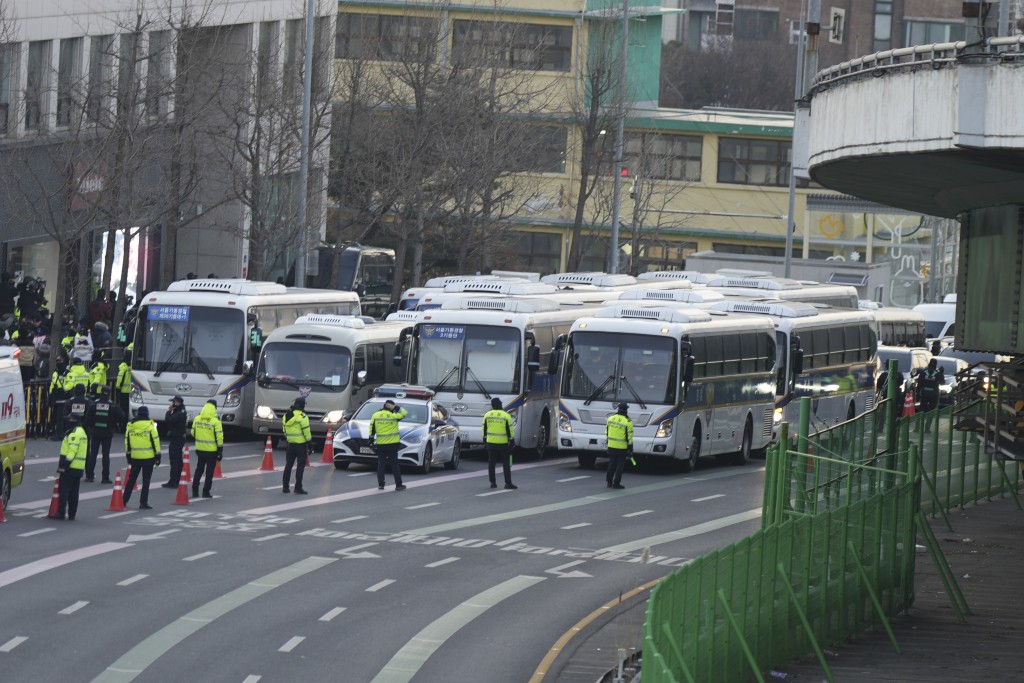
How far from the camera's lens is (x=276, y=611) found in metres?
19.6

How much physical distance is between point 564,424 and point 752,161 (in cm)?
4784

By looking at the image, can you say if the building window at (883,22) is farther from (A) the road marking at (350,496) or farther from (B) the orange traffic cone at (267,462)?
(B) the orange traffic cone at (267,462)

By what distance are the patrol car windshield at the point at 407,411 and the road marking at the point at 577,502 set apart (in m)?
3.89

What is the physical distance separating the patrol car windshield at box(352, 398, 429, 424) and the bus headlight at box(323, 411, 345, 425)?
3.05m

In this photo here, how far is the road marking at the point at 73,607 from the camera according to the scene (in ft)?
62.3

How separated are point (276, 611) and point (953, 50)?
9.85 m

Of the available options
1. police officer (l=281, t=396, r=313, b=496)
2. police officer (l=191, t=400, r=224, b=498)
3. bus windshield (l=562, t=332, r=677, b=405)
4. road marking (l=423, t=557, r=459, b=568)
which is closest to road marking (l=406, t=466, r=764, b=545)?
bus windshield (l=562, t=332, r=677, b=405)

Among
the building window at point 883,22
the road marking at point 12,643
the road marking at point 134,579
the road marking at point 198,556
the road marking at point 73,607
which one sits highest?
the building window at point 883,22

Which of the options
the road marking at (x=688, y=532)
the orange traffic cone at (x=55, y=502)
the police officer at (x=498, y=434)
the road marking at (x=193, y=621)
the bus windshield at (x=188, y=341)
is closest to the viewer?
the road marking at (x=193, y=621)

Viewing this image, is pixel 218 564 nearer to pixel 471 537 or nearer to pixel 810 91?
pixel 471 537

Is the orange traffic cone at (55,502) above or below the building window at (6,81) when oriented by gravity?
below

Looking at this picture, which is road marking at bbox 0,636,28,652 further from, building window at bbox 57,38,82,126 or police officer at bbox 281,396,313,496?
building window at bbox 57,38,82,126

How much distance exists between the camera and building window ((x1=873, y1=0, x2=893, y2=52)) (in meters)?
69.6

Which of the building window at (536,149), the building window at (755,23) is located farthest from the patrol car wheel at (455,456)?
the building window at (755,23)
